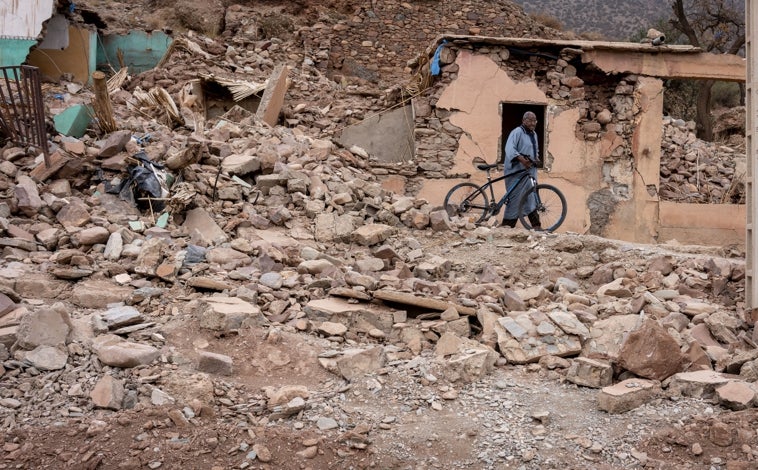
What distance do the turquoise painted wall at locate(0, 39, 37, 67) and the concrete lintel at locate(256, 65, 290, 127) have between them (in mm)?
3850

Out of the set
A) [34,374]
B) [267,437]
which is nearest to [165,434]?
[267,437]

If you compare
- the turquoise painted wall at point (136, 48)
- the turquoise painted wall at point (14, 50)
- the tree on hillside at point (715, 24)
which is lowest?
the turquoise painted wall at point (14, 50)

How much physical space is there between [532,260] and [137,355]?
13.6 ft

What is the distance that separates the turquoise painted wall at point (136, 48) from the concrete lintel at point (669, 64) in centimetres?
893

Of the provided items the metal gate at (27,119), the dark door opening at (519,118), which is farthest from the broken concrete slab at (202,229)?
the dark door opening at (519,118)

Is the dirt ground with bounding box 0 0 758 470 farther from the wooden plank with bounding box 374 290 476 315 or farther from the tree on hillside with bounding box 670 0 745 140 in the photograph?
the tree on hillside with bounding box 670 0 745 140

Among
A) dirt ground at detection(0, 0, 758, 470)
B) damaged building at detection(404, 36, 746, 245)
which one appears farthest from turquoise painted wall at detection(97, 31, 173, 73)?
dirt ground at detection(0, 0, 758, 470)

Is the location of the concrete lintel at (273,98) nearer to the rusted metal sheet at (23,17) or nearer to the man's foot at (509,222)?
the rusted metal sheet at (23,17)

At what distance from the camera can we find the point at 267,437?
3617 millimetres

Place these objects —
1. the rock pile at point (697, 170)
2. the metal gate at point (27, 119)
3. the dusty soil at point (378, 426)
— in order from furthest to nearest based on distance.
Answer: the rock pile at point (697, 170) → the metal gate at point (27, 119) → the dusty soil at point (378, 426)

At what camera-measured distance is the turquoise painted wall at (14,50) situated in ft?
37.5

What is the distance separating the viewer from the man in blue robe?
27.4ft

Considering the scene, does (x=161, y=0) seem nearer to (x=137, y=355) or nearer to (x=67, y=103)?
(x=67, y=103)

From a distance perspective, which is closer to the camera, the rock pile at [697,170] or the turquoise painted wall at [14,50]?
the turquoise painted wall at [14,50]
